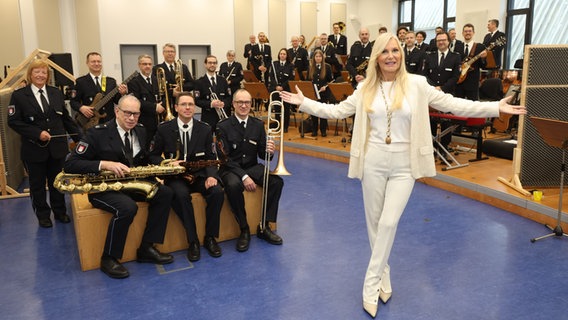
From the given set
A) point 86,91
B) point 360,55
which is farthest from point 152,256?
point 360,55

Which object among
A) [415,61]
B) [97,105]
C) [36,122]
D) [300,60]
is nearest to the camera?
[36,122]

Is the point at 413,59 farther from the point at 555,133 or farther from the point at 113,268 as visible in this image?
the point at 113,268

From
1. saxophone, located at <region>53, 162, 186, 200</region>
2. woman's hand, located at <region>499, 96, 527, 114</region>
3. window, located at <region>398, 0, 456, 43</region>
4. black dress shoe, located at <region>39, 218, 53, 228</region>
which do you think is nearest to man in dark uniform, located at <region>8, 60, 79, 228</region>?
black dress shoe, located at <region>39, 218, 53, 228</region>

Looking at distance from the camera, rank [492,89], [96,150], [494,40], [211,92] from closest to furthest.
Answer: [96,150] → [211,92] → [492,89] → [494,40]

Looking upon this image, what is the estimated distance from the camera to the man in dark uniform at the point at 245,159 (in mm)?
4488

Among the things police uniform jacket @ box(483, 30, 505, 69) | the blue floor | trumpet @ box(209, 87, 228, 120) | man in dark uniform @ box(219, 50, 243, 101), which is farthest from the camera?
man in dark uniform @ box(219, 50, 243, 101)

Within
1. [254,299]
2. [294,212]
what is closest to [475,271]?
[254,299]

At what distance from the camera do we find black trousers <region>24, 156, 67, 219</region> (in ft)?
16.3

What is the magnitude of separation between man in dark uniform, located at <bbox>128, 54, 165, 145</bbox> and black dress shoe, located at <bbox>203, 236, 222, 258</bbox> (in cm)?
238

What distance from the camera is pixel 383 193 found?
310 cm

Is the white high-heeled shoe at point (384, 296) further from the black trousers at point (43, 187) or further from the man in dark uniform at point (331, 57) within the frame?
the man in dark uniform at point (331, 57)

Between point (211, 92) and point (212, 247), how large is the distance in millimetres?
3512

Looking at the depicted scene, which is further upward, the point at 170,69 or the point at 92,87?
the point at 170,69

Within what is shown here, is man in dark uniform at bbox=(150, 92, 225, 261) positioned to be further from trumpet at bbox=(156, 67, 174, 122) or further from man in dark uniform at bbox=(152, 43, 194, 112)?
man in dark uniform at bbox=(152, 43, 194, 112)
